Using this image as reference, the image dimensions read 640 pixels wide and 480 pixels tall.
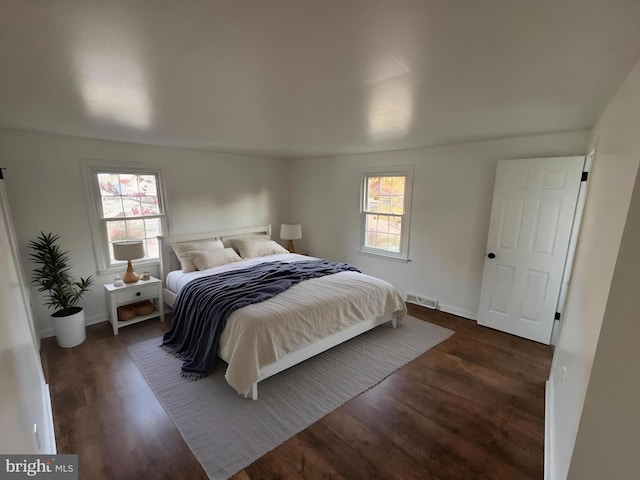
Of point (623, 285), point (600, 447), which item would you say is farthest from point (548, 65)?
point (600, 447)

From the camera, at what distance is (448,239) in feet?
12.4

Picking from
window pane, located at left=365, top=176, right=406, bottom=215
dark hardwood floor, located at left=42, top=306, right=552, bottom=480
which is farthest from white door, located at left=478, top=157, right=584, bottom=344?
window pane, located at left=365, top=176, right=406, bottom=215

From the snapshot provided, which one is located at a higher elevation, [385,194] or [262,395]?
[385,194]

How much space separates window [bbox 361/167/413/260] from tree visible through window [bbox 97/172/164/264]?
306cm

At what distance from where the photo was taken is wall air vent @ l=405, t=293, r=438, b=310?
3.99 metres

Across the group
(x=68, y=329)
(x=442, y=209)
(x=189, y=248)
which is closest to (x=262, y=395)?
(x=68, y=329)

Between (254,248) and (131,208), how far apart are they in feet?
5.62

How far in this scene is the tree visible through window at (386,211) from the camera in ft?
13.6

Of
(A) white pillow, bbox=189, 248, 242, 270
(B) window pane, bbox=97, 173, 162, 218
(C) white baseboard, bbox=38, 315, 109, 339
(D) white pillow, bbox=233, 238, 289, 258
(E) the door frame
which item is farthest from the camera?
(D) white pillow, bbox=233, 238, 289, 258

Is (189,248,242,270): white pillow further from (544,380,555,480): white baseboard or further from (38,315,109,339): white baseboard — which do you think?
(544,380,555,480): white baseboard

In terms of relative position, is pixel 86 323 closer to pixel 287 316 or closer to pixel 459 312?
pixel 287 316

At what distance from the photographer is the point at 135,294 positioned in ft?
11.2

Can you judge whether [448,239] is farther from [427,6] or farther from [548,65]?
[427,6]

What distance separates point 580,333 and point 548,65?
132 cm
